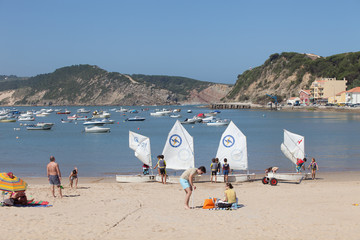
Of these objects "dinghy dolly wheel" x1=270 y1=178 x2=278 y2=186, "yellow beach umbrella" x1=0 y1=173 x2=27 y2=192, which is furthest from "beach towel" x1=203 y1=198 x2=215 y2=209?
"dinghy dolly wheel" x1=270 y1=178 x2=278 y2=186

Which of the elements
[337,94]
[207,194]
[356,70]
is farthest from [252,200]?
[356,70]

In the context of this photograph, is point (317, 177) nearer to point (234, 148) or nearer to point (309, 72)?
point (234, 148)

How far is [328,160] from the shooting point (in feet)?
Answer: 117

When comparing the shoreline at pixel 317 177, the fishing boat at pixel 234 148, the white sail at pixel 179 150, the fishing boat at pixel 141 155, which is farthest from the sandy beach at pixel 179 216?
the shoreline at pixel 317 177

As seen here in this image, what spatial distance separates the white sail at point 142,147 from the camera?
25328 millimetres

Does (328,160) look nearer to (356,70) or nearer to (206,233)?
(206,233)

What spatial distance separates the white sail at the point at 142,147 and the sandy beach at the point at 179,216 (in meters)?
3.67

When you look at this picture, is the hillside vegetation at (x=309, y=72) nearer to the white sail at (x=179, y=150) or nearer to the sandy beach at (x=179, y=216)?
the white sail at (x=179, y=150)

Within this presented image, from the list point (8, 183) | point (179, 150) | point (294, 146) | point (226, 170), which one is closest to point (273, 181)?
point (226, 170)

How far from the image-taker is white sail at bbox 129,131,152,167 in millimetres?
25328

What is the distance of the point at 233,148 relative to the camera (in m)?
25.4

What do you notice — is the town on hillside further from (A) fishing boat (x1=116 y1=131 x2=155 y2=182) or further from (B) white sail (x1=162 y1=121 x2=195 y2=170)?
(A) fishing boat (x1=116 y1=131 x2=155 y2=182)

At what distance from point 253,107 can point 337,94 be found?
4789 cm

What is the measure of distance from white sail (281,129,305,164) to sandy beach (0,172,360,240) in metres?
5.24
